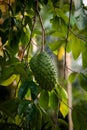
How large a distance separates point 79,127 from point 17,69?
0.24m

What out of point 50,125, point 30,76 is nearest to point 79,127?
point 50,125

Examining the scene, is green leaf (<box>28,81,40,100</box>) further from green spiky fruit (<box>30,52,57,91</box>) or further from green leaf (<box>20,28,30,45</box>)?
green leaf (<box>20,28,30,45</box>)

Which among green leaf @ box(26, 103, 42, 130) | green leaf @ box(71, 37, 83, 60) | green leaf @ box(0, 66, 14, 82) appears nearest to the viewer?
green leaf @ box(26, 103, 42, 130)

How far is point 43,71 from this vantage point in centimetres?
91

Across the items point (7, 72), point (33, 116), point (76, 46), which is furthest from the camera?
point (76, 46)

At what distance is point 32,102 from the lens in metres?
0.88

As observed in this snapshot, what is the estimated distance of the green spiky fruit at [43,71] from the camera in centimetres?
90

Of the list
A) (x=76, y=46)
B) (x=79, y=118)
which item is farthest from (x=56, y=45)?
(x=79, y=118)

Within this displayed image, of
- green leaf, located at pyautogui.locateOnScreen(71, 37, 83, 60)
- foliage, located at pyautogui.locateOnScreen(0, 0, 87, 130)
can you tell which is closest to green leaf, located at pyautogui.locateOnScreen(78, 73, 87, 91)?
foliage, located at pyautogui.locateOnScreen(0, 0, 87, 130)

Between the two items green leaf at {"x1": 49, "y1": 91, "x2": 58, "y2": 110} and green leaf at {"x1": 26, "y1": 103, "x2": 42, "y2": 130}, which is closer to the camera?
green leaf at {"x1": 26, "y1": 103, "x2": 42, "y2": 130}

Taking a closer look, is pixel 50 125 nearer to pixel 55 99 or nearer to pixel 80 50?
pixel 55 99

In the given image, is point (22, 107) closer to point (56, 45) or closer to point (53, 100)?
point (53, 100)

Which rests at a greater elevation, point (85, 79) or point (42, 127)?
point (85, 79)

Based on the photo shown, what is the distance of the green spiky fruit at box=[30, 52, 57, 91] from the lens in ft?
2.96
